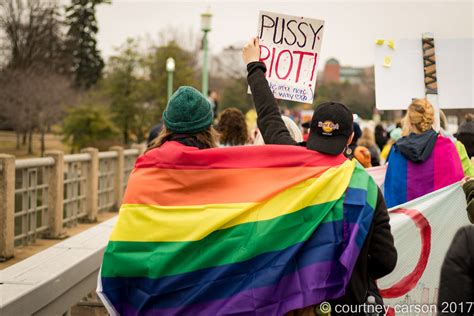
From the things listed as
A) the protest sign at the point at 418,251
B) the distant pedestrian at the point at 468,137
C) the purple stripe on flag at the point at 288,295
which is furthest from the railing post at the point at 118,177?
the purple stripe on flag at the point at 288,295

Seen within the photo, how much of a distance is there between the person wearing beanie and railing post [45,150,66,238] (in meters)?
8.40

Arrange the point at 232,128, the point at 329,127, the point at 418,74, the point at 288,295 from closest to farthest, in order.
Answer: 1. the point at 288,295
2. the point at 329,127
3. the point at 418,74
4. the point at 232,128

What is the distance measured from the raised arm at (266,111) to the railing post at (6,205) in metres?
6.18

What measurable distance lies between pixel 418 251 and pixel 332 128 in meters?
2.19

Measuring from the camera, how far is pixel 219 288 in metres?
3.95

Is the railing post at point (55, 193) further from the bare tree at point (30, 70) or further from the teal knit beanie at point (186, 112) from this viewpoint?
the bare tree at point (30, 70)

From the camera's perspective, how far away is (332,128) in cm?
402

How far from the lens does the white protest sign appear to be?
585 cm

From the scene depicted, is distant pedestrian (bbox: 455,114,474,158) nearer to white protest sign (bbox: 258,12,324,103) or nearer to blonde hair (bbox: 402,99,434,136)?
blonde hair (bbox: 402,99,434,136)

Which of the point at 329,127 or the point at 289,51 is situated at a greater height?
the point at 289,51

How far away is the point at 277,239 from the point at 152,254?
639 millimetres

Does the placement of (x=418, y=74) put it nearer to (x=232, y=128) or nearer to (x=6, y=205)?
(x=232, y=128)

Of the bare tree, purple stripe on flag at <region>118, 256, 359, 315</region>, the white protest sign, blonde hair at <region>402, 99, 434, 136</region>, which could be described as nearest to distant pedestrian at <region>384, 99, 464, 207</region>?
blonde hair at <region>402, 99, 434, 136</region>

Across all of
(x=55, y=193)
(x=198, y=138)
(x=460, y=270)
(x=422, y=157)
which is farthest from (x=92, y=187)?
(x=460, y=270)
